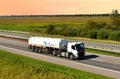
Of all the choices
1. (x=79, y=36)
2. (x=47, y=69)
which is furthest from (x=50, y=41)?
(x=79, y=36)

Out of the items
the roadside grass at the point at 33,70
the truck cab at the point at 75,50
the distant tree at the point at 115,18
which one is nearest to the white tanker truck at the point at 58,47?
the truck cab at the point at 75,50

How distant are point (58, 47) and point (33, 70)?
9.55 meters

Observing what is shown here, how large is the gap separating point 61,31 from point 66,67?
159 feet

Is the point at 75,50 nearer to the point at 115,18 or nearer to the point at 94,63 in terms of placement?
the point at 94,63

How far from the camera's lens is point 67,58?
140ft

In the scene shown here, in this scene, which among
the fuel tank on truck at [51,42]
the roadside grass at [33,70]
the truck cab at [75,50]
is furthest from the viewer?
the fuel tank on truck at [51,42]

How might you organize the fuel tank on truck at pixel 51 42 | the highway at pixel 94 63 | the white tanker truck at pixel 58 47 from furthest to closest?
the fuel tank on truck at pixel 51 42, the white tanker truck at pixel 58 47, the highway at pixel 94 63

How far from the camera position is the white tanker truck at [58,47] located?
42.2 metres

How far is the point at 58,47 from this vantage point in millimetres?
44625

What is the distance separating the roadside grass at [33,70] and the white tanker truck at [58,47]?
4509 mm

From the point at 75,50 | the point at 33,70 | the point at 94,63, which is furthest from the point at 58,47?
the point at 33,70

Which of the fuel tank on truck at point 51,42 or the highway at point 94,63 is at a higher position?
the fuel tank on truck at point 51,42

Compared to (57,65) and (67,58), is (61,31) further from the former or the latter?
(57,65)

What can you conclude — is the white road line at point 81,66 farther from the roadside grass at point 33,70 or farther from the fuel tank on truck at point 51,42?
the fuel tank on truck at point 51,42
